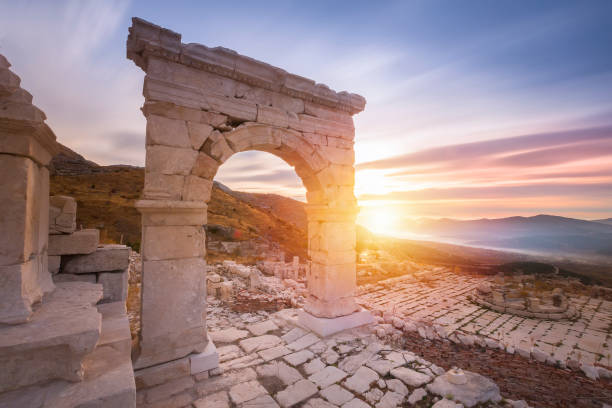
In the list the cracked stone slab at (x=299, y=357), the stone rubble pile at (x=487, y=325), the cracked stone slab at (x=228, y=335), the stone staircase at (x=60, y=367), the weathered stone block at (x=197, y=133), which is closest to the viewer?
the stone staircase at (x=60, y=367)

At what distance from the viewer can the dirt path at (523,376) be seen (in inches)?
172

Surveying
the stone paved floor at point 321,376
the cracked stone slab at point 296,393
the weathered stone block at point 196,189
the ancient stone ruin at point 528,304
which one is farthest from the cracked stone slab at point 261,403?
the ancient stone ruin at point 528,304

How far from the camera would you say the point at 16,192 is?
2.02 m

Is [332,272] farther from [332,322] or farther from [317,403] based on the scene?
[317,403]

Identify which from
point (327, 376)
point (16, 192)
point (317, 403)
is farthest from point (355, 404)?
point (16, 192)

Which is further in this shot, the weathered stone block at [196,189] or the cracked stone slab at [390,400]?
the weathered stone block at [196,189]

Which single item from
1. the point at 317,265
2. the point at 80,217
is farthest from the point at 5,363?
the point at 80,217

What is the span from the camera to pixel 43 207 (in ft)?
8.92

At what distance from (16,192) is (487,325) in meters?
10.0

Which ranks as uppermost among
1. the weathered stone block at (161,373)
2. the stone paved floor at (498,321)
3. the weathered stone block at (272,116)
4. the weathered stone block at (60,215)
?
the weathered stone block at (272,116)

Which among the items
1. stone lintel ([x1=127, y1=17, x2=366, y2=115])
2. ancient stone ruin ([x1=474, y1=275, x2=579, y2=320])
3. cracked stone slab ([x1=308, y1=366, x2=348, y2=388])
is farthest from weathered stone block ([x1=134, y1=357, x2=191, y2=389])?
ancient stone ruin ([x1=474, y1=275, x2=579, y2=320])

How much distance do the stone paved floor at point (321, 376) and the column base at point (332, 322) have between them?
0.12m

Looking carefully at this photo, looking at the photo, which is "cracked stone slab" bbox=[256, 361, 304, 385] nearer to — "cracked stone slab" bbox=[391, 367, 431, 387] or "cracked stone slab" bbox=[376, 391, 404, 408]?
"cracked stone slab" bbox=[376, 391, 404, 408]

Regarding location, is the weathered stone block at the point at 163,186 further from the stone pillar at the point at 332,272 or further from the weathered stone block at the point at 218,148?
the stone pillar at the point at 332,272
